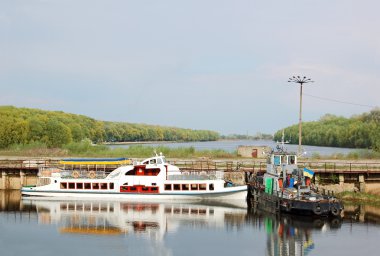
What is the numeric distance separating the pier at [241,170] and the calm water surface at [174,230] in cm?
524

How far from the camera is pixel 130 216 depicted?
5178cm

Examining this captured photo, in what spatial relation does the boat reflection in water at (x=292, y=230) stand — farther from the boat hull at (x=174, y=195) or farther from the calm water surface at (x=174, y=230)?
the boat hull at (x=174, y=195)

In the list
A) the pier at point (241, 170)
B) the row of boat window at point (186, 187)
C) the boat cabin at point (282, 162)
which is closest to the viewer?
the boat cabin at point (282, 162)

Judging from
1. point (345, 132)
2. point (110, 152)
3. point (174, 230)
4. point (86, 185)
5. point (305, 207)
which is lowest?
point (174, 230)

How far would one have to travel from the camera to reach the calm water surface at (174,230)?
1587 inches

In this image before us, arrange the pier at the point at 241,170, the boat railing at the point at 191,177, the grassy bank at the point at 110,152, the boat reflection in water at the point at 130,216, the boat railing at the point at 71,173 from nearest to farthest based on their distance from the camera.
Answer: the boat reflection in water at the point at 130,216, the boat railing at the point at 191,177, the pier at the point at 241,170, the boat railing at the point at 71,173, the grassy bank at the point at 110,152

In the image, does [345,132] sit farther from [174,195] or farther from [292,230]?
[292,230]

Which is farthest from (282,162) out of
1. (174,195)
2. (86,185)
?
(86,185)

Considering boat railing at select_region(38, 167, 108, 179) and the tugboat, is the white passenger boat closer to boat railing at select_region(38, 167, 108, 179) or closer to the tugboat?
boat railing at select_region(38, 167, 108, 179)

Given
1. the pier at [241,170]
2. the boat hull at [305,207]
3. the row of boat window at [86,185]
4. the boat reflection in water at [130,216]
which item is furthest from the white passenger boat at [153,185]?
the boat hull at [305,207]

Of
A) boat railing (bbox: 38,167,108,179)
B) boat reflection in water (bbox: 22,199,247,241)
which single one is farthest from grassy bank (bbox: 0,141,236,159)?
boat reflection in water (bbox: 22,199,247,241)

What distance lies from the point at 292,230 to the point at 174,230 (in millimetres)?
9247

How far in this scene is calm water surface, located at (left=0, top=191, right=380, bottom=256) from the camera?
40312 millimetres

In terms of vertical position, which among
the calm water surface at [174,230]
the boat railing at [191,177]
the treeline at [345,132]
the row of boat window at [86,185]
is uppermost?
the treeline at [345,132]
